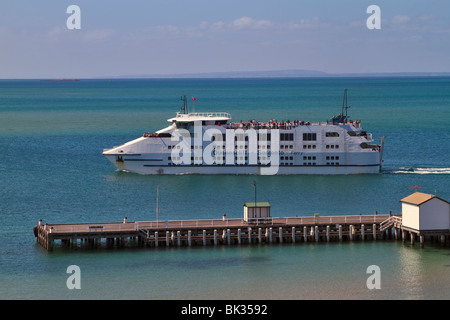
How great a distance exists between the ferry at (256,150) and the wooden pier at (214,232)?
28.3 metres

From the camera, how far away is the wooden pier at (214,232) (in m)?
60.7

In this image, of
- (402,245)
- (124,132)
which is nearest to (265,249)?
(402,245)

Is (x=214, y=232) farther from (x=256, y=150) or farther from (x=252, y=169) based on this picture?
(x=256, y=150)

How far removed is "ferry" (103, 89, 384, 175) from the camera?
92.0 metres

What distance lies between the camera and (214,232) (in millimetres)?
61531

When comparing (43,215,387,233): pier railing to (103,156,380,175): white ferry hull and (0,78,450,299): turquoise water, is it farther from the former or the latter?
(103,156,380,175): white ferry hull

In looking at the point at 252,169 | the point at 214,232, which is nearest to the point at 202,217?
the point at 214,232

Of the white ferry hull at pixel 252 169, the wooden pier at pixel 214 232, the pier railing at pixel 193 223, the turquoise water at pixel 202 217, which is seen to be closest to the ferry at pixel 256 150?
the white ferry hull at pixel 252 169

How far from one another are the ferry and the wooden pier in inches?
1115

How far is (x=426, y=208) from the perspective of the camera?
60.2 m

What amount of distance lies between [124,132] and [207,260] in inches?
3569

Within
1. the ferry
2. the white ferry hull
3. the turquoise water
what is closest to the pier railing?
the turquoise water
